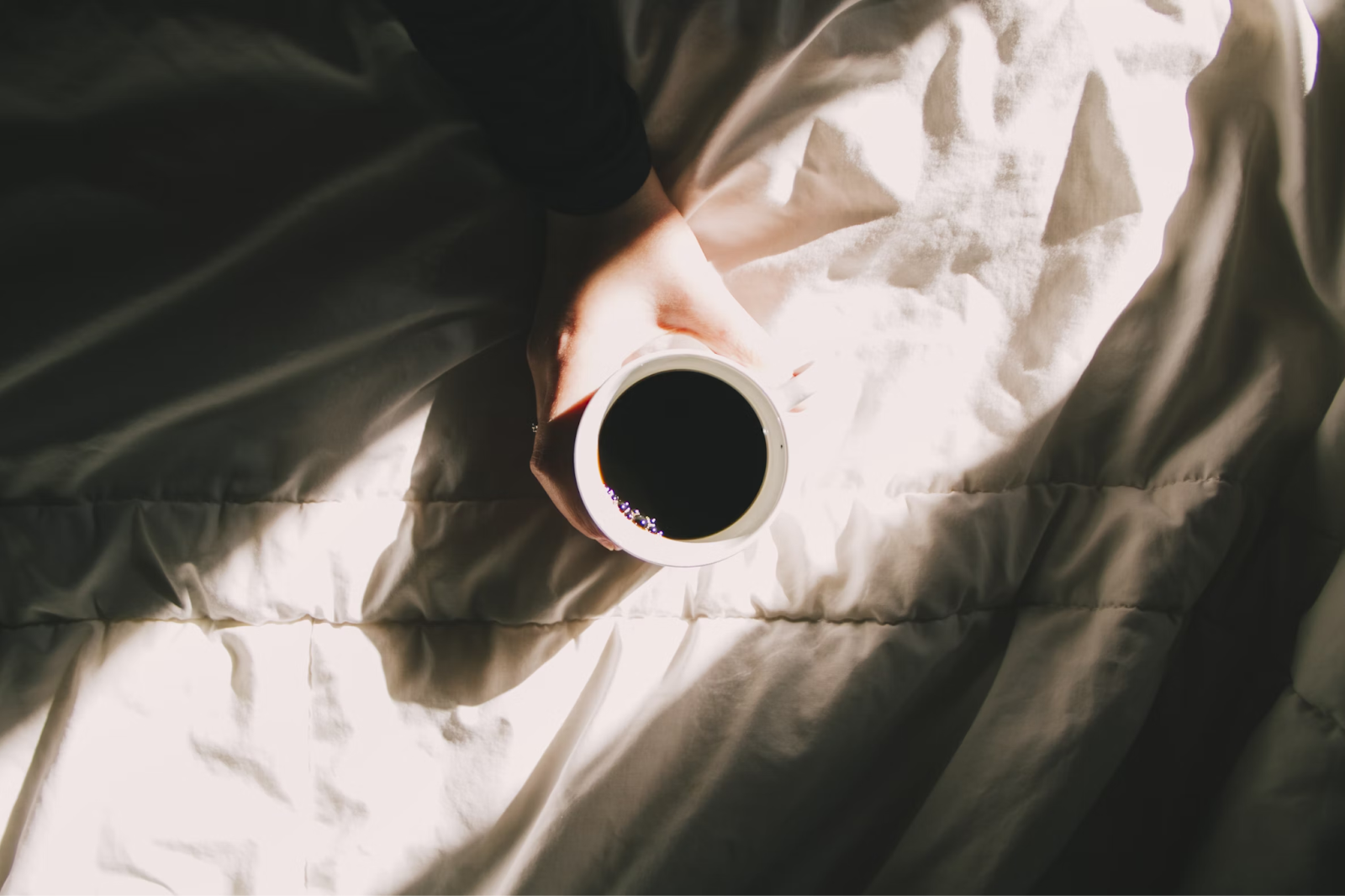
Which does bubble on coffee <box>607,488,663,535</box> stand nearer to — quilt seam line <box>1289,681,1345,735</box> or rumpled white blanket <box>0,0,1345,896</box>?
rumpled white blanket <box>0,0,1345,896</box>

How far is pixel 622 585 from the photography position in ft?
2.09

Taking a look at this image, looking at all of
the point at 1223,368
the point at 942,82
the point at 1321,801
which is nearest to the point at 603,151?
the point at 942,82

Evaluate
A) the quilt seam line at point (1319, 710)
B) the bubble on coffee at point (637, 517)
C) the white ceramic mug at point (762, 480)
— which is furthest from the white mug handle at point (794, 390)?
the quilt seam line at point (1319, 710)

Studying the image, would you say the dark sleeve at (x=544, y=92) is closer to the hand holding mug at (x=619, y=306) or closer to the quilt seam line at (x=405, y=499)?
the hand holding mug at (x=619, y=306)

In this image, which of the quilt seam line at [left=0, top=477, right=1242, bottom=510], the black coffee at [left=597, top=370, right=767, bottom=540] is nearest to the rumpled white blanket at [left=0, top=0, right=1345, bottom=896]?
the quilt seam line at [left=0, top=477, right=1242, bottom=510]

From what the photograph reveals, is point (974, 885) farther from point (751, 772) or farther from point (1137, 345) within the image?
point (1137, 345)

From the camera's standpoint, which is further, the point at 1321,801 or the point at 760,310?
the point at 760,310

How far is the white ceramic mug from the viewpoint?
0.48 metres

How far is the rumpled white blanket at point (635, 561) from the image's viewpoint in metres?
0.59

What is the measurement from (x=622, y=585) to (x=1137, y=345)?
1.60 feet

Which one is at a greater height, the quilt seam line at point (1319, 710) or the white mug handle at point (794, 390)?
the white mug handle at point (794, 390)

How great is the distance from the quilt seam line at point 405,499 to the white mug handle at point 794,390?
0.60 feet

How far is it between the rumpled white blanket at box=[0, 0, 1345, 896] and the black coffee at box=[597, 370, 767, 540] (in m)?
0.11

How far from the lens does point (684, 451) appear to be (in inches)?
21.8
